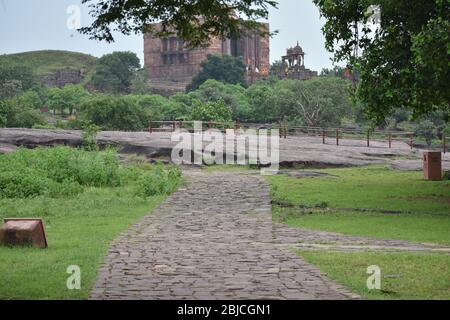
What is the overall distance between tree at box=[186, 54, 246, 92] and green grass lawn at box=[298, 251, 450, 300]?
223ft

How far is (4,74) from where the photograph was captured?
71625 millimetres

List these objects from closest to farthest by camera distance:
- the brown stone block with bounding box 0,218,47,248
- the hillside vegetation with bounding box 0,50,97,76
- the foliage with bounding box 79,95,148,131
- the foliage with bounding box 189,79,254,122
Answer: the brown stone block with bounding box 0,218,47,248 → the foliage with bounding box 79,95,148,131 → the foliage with bounding box 189,79,254,122 → the hillside vegetation with bounding box 0,50,97,76

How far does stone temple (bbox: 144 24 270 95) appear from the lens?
86.9 metres

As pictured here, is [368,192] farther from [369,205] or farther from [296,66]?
[296,66]

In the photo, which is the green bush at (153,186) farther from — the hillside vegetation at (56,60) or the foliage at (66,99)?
the hillside vegetation at (56,60)

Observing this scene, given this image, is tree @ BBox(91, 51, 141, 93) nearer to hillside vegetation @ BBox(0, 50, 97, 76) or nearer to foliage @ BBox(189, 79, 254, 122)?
foliage @ BBox(189, 79, 254, 122)

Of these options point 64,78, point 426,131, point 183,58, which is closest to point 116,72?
point 64,78

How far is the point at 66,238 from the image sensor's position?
10891 mm

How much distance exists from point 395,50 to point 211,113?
30472mm

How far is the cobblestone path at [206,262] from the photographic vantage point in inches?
275

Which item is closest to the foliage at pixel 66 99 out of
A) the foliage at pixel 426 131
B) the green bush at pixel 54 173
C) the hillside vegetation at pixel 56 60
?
the foliage at pixel 426 131

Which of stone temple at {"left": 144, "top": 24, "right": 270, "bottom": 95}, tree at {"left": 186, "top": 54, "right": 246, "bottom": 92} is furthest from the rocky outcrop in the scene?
tree at {"left": 186, "top": 54, "right": 246, "bottom": 92}
